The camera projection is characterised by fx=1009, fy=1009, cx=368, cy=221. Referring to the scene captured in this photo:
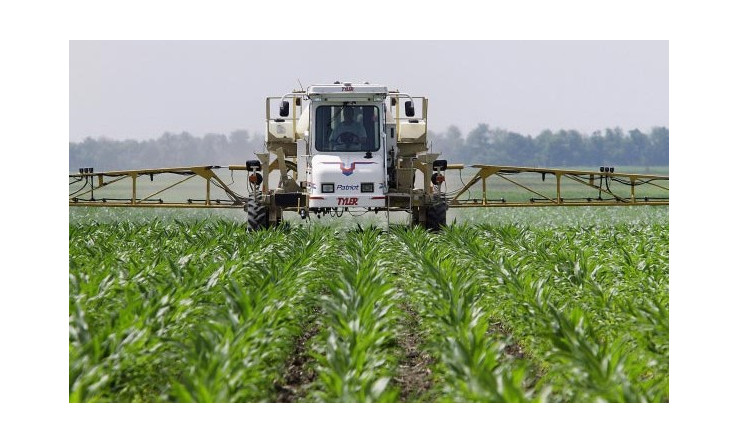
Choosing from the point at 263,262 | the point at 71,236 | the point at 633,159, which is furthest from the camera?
the point at 633,159

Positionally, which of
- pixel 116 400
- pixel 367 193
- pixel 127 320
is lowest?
pixel 116 400

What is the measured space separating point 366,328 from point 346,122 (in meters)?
9.20

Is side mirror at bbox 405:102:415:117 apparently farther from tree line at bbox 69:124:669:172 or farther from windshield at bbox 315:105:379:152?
tree line at bbox 69:124:669:172

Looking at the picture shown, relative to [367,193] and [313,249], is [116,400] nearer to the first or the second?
[313,249]

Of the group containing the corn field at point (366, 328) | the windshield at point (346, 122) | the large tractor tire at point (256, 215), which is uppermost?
the windshield at point (346, 122)

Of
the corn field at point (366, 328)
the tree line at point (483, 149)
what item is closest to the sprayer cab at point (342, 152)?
the corn field at point (366, 328)

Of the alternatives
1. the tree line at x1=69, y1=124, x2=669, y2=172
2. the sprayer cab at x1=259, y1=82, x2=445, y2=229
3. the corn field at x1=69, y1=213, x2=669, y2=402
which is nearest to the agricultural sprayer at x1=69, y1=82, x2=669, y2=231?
the sprayer cab at x1=259, y1=82, x2=445, y2=229

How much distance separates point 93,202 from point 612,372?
13932 millimetres

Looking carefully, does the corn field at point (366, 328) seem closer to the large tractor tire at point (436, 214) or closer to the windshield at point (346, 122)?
the windshield at point (346, 122)

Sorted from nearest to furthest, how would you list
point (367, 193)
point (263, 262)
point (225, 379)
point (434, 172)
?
point (225, 379) → point (263, 262) → point (367, 193) → point (434, 172)

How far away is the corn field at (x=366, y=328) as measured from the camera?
6.64m

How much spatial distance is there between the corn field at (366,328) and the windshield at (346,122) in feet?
11.8

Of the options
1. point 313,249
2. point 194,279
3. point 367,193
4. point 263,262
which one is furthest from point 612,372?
point 367,193

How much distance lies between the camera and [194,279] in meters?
9.75
